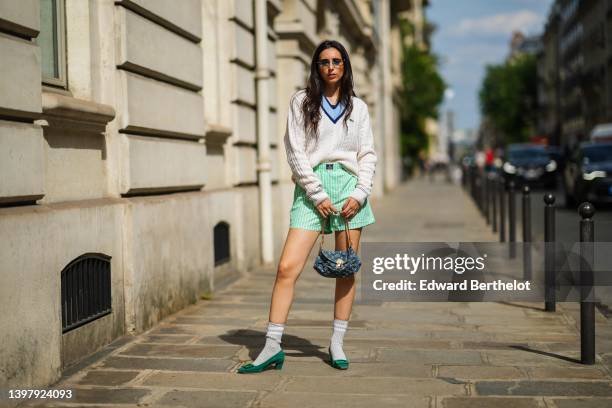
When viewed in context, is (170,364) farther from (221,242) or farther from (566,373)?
(221,242)

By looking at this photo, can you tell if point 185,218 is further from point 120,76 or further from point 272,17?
point 272,17

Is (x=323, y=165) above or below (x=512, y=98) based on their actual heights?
below

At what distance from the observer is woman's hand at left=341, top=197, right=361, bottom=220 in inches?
199

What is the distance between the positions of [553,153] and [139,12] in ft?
99.0

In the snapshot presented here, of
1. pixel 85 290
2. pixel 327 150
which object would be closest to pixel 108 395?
pixel 85 290

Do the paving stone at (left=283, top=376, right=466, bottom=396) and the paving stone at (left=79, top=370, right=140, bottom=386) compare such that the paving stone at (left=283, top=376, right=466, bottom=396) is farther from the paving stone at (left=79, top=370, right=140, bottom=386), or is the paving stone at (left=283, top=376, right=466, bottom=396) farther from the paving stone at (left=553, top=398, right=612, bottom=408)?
the paving stone at (left=79, top=370, right=140, bottom=386)

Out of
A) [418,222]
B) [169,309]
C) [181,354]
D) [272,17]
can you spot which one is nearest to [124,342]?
[181,354]

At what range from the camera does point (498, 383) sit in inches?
197

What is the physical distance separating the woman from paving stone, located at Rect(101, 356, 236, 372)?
0.32 metres

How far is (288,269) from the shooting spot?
5141mm

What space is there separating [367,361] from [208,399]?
1.23 metres

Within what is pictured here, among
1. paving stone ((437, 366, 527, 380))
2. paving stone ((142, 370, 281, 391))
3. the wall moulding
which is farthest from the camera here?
the wall moulding

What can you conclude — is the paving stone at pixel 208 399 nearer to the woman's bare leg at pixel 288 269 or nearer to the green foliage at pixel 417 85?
the woman's bare leg at pixel 288 269

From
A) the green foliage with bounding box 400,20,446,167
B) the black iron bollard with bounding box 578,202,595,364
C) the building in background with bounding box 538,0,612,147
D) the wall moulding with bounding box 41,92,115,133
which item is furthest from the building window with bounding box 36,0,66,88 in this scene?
the building in background with bounding box 538,0,612,147
